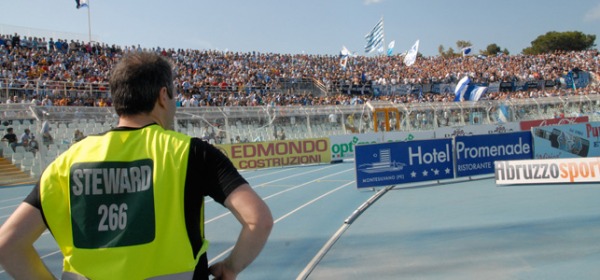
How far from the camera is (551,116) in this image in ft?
112

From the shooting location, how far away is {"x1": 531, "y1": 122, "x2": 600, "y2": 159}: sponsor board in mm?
15758

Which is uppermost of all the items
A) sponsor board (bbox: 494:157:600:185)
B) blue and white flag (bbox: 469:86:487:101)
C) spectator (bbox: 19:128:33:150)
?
blue and white flag (bbox: 469:86:487:101)

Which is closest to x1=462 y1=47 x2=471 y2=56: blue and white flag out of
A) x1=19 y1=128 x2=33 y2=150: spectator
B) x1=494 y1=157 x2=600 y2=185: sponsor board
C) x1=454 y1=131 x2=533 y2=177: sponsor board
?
x1=454 y1=131 x2=533 y2=177: sponsor board

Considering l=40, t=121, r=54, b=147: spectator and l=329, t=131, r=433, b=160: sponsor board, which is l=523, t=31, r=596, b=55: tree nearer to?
l=329, t=131, r=433, b=160: sponsor board

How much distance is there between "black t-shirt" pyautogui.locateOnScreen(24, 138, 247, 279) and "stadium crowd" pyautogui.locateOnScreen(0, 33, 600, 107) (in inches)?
802

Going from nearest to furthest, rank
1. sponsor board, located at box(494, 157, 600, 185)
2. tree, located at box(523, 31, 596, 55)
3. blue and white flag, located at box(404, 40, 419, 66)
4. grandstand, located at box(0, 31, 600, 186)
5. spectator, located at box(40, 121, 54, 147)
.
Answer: sponsor board, located at box(494, 157, 600, 185) < spectator, located at box(40, 121, 54, 147) < grandstand, located at box(0, 31, 600, 186) < blue and white flag, located at box(404, 40, 419, 66) < tree, located at box(523, 31, 596, 55)

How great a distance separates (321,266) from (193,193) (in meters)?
4.81

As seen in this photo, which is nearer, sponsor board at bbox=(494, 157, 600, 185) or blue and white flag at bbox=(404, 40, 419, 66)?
sponsor board at bbox=(494, 157, 600, 185)

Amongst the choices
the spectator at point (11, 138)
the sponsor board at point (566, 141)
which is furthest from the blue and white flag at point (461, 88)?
the spectator at point (11, 138)

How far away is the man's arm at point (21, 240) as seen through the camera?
1732mm

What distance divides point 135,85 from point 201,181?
18.9 inches

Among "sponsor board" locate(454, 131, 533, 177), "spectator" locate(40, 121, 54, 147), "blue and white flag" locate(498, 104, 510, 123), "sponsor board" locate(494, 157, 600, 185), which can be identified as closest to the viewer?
"sponsor board" locate(494, 157, 600, 185)

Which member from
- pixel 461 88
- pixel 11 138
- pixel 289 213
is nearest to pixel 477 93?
pixel 461 88

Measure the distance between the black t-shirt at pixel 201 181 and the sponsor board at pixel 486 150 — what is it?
13315mm
